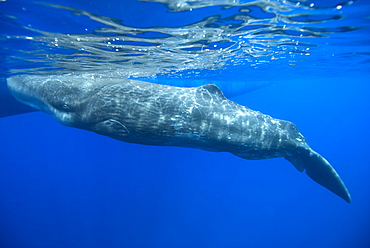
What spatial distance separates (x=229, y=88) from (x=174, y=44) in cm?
1699

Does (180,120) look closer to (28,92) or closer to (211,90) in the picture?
(211,90)

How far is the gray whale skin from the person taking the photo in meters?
5.62

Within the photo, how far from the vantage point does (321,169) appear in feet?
22.9

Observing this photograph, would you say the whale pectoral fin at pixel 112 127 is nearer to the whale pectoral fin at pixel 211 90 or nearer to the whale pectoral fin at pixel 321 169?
the whale pectoral fin at pixel 211 90

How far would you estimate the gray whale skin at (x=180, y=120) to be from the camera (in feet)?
18.4

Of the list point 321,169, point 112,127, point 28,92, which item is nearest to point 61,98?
point 112,127

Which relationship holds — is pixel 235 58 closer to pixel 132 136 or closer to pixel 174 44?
pixel 174 44

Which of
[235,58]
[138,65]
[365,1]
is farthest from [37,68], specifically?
[365,1]

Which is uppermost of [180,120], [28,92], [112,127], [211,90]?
[211,90]

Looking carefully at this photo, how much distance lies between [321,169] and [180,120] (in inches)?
208

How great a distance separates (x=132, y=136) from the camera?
5.80 metres

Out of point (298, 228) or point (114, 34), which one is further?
point (298, 228)

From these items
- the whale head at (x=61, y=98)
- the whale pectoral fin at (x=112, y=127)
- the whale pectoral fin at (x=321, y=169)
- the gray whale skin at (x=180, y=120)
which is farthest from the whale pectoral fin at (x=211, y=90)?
the whale head at (x=61, y=98)

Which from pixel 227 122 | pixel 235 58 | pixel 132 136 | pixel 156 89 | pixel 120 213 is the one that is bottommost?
pixel 120 213
